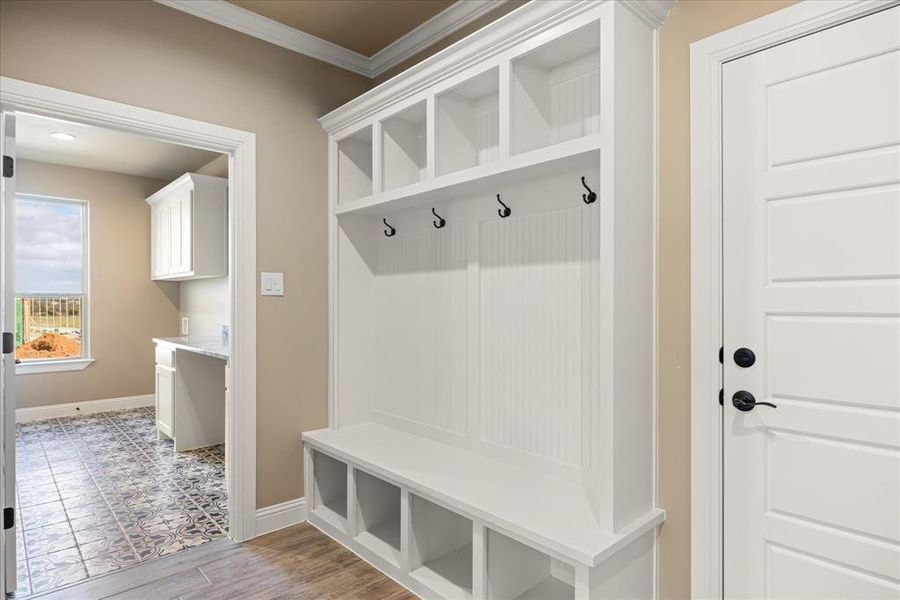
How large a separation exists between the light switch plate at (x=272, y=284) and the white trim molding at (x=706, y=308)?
79.7 inches

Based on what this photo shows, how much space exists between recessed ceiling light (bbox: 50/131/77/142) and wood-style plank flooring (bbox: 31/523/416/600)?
3.74 meters

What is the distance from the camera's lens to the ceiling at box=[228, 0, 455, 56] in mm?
2523

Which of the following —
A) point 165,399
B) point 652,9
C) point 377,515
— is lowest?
point 377,515

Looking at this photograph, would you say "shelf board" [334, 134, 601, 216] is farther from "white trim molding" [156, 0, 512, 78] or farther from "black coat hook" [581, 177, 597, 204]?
"white trim molding" [156, 0, 512, 78]

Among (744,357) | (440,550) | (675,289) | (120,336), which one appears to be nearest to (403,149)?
(675,289)

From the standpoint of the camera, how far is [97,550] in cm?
254

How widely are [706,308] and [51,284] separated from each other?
20.6 feet

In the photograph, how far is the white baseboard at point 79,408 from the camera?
523 centimetres

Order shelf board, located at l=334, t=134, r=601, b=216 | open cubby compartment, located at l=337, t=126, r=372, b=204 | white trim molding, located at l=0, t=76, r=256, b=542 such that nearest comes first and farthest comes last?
Answer: shelf board, located at l=334, t=134, r=601, b=216
white trim molding, located at l=0, t=76, r=256, b=542
open cubby compartment, located at l=337, t=126, r=372, b=204

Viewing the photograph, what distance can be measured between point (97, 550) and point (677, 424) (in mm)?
2749

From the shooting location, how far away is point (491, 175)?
6.64 feet

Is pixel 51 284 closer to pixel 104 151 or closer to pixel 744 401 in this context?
pixel 104 151

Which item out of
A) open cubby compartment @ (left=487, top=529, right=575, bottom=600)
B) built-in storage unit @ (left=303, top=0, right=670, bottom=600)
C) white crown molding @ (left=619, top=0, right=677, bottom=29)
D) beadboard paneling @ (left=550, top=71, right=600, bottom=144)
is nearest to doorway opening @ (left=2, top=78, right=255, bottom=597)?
built-in storage unit @ (left=303, top=0, right=670, bottom=600)

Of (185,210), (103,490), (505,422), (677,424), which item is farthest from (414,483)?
(185,210)
